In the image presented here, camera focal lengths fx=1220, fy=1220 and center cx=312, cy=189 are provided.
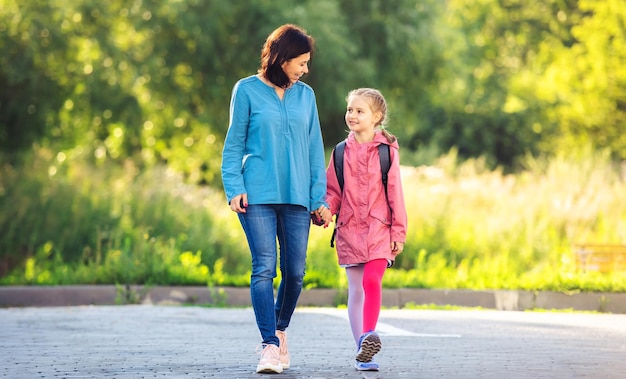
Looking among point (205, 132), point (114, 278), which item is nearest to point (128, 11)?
point (205, 132)

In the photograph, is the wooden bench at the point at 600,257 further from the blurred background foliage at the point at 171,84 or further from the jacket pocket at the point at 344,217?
the jacket pocket at the point at 344,217

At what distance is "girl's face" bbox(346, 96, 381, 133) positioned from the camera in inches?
288

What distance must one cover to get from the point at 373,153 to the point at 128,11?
2024 centimetres

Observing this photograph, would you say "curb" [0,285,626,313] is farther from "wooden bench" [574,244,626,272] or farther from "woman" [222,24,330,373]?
"woman" [222,24,330,373]

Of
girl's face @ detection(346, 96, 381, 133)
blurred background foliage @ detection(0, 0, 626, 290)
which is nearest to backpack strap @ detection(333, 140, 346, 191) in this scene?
girl's face @ detection(346, 96, 381, 133)

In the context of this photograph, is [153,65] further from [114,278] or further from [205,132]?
[114,278]

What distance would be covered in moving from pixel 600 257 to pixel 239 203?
339 inches

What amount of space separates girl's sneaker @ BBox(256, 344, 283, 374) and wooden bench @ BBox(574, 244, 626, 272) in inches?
317

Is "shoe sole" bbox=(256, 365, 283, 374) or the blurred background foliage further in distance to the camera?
the blurred background foliage

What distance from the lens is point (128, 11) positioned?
2673cm

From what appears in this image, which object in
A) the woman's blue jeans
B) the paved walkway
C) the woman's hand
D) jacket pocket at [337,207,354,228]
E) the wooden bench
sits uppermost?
the woman's hand

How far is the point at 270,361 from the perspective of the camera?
686 centimetres

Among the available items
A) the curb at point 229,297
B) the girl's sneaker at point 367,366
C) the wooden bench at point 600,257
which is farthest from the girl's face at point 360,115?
the wooden bench at point 600,257

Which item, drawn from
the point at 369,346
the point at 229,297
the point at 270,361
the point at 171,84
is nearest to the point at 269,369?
the point at 270,361
